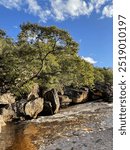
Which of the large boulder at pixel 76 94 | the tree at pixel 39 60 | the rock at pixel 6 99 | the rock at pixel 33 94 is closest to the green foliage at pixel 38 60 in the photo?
the tree at pixel 39 60

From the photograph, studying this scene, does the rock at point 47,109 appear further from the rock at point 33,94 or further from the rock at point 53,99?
the rock at point 33,94

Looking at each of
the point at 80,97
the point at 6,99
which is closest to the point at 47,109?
the point at 6,99

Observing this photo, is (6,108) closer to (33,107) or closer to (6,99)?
(6,99)

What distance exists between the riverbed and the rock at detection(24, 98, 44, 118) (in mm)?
1097

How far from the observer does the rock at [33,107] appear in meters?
35.3

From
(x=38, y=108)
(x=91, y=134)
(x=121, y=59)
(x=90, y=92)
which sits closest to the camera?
(x=121, y=59)

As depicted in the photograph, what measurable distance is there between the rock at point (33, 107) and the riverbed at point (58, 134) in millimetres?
1097

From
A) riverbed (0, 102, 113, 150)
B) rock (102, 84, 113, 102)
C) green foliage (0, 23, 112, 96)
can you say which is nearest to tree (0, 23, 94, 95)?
green foliage (0, 23, 112, 96)

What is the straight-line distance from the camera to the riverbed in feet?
71.8

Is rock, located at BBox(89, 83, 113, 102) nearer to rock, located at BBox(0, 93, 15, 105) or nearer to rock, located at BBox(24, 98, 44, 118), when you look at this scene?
rock, located at BBox(24, 98, 44, 118)

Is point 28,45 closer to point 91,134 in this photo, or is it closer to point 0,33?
point 0,33

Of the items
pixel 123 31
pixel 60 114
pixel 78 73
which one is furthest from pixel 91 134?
pixel 123 31

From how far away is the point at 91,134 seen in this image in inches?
985

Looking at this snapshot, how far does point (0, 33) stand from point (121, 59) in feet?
66.1
